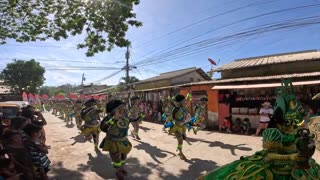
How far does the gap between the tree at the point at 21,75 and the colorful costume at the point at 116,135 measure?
4573cm

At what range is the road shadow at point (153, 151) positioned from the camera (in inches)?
356

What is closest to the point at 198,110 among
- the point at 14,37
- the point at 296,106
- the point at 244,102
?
the point at 244,102

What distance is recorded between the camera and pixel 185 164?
791cm

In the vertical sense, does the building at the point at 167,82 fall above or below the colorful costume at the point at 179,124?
above

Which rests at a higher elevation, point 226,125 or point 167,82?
point 167,82

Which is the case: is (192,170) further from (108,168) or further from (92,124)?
(92,124)

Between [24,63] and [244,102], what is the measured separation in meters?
43.6

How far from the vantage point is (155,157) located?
29.3ft

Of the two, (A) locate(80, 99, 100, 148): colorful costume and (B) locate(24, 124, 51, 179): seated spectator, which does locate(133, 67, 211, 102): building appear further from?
(B) locate(24, 124, 51, 179): seated spectator

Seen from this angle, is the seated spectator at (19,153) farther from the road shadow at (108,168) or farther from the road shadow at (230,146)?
the road shadow at (230,146)

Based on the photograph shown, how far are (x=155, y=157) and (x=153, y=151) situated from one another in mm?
926

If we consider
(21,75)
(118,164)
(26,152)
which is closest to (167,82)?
(118,164)

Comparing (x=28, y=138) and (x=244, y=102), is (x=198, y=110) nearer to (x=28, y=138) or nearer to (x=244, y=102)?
(x=244, y=102)

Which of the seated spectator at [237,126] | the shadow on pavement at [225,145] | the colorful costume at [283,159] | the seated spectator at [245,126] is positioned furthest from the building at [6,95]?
the colorful costume at [283,159]
